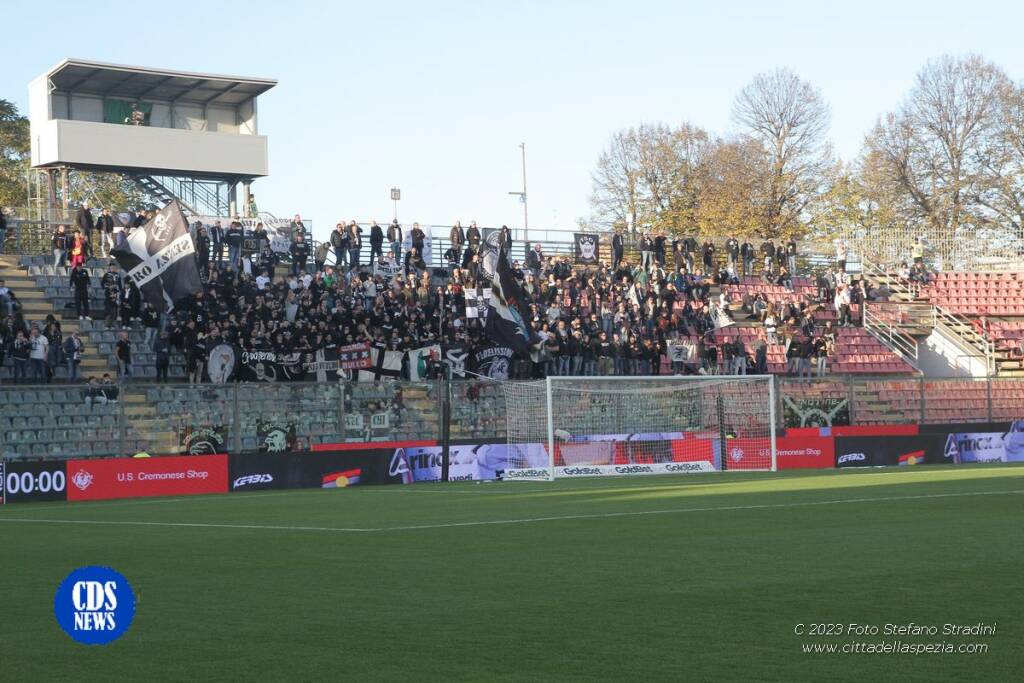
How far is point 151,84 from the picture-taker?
5288cm

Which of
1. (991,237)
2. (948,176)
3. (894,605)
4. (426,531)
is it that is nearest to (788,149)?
(948,176)

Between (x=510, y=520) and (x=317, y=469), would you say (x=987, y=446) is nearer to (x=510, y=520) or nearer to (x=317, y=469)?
(x=317, y=469)

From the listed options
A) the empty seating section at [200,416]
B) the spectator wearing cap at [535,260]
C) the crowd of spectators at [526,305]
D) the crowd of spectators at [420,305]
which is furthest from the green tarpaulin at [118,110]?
the empty seating section at [200,416]

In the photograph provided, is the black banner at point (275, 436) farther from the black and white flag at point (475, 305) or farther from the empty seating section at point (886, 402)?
the empty seating section at point (886, 402)

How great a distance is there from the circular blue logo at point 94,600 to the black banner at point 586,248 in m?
43.7

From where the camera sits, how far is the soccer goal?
3412cm

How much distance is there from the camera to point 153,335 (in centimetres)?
3538

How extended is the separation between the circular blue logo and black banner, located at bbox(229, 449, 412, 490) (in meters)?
23.9

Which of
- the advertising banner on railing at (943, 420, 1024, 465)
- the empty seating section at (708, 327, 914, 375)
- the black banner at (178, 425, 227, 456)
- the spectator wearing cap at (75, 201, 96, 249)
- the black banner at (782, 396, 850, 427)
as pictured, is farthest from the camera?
the empty seating section at (708, 327, 914, 375)

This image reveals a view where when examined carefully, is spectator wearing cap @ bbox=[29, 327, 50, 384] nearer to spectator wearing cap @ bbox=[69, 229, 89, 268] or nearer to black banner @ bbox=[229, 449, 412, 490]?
spectator wearing cap @ bbox=[69, 229, 89, 268]

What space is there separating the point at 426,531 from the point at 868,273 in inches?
1734

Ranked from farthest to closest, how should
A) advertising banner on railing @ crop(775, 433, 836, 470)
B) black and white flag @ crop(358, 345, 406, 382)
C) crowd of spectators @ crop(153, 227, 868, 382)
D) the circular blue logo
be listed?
advertising banner on railing @ crop(775, 433, 836, 470) < black and white flag @ crop(358, 345, 406, 382) < crowd of spectators @ crop(153, 227, 868, 382) < the circular blue logo

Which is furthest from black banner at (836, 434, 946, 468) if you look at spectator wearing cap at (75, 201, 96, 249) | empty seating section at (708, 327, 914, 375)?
spectator wearing cap at (75, 201, 96, 249)

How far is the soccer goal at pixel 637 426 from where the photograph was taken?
3412 cm
